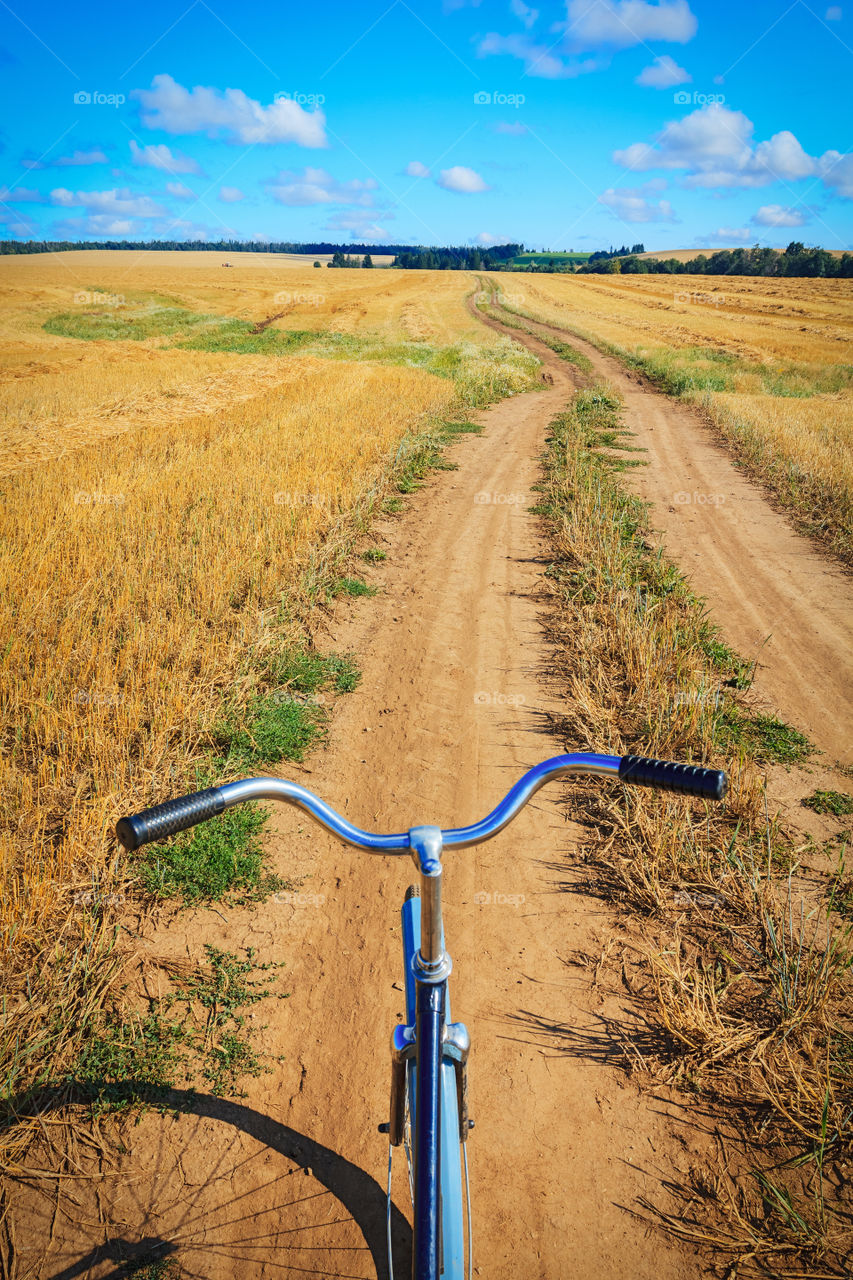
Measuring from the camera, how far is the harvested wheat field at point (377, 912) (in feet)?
8.38

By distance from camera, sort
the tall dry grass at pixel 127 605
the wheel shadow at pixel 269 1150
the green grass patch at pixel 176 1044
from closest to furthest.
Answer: the wheel shadow at pixel 269 1150, the green grass patch at pixel 176 1044, the tall dry grass at pixel 127 605

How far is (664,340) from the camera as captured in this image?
35.6 metres

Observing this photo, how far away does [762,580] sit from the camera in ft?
28.0

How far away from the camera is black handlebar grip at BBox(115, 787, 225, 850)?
57.9 inches

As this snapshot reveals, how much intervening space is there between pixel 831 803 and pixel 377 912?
3263 millimetres

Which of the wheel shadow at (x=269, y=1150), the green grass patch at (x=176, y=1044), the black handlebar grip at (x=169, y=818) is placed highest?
the black handlebar grip at (x=169, y=818)

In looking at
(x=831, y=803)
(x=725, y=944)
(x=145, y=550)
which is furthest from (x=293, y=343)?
(x=725, y=944)

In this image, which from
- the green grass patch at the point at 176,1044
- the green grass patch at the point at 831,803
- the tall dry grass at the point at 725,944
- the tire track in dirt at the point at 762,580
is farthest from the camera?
the tire track in dirt at the point at 762,580

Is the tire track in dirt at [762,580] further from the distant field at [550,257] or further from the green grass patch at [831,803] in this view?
the distant field at [550,257]

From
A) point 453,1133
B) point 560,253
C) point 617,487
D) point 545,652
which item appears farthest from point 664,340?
point 560,253

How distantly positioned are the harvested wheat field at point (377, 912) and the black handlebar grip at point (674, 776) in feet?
6.80

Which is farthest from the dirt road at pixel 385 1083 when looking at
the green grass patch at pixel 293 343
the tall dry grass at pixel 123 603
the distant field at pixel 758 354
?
the green grass patch at pixel 293 343

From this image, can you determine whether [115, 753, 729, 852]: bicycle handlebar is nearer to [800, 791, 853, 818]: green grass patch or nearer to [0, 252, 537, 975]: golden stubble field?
[0, 252, 537, 975]: golden stubble field

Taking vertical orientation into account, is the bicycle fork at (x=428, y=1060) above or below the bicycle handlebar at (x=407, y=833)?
below
